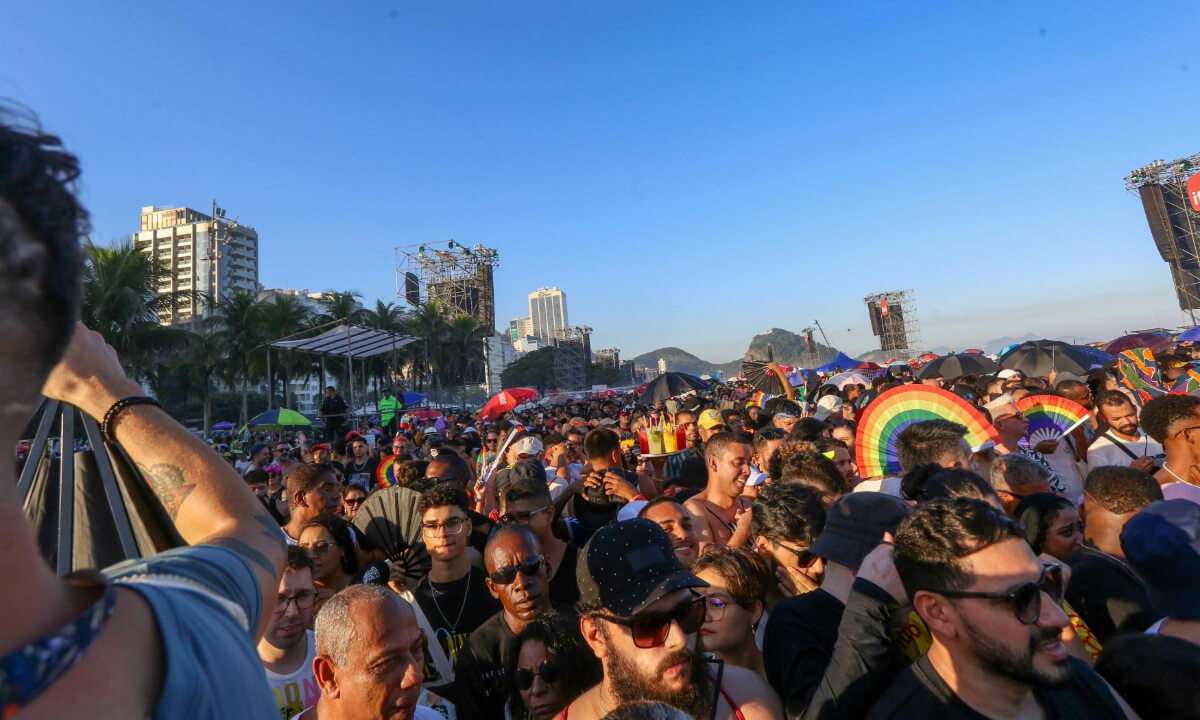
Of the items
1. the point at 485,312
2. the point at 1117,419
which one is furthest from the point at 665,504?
the point at 485,312

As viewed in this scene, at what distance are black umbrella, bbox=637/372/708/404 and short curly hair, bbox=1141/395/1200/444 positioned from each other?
10.6 metres

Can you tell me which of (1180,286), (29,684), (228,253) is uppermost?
(228,253)

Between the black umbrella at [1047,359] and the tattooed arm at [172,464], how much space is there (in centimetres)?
1388

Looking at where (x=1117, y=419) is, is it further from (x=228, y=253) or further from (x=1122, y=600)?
(x=228, y=253)

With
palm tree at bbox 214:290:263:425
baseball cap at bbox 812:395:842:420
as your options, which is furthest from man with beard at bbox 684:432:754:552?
palm tree at bbox 214:290:263:425

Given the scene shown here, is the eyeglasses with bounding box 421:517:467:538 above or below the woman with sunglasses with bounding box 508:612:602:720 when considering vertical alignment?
above

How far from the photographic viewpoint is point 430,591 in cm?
390

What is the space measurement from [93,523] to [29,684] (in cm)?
93

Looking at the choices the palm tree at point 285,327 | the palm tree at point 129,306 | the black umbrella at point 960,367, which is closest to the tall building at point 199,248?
the palm tree at point 285,327

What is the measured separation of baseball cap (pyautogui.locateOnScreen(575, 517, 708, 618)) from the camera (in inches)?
90.4

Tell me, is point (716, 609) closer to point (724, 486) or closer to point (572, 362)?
point (724, 486)

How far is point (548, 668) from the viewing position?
275 centimetres

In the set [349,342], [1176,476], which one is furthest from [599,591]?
[349,342]

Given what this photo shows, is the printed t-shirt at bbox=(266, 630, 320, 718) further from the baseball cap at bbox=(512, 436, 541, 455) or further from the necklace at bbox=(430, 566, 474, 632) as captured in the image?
the baseball cap at bbox=(512, 436, 541, 455)
